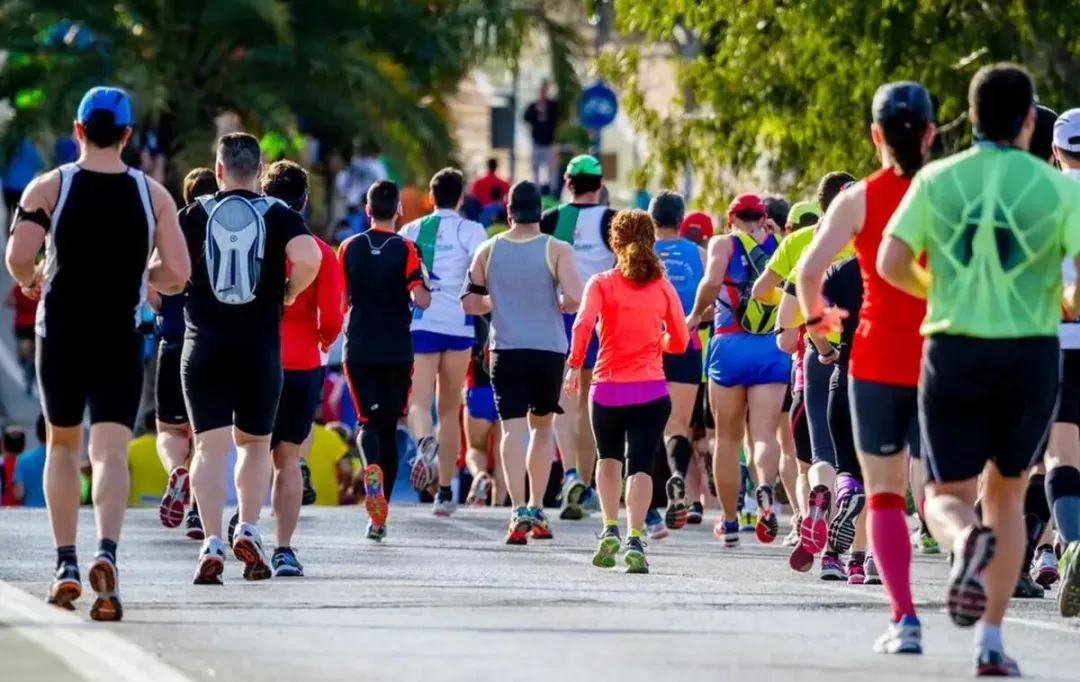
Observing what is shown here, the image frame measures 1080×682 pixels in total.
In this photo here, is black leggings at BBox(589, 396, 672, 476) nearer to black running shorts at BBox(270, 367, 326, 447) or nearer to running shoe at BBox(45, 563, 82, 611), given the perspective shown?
black running shorts at BBox(270, 367, 326, 447)

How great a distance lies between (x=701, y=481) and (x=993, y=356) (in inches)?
449

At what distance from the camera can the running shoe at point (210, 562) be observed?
13.0m

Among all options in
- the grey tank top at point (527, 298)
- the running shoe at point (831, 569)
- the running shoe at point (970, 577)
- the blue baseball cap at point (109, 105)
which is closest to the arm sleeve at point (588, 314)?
the grey tank top at point (527, 298)

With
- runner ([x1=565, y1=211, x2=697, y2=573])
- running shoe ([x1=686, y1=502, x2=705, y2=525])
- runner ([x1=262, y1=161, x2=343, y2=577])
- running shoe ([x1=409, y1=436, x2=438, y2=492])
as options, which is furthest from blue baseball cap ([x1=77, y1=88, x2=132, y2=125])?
running shoe ([x1=686, y1=502, x2=705, y2=525])

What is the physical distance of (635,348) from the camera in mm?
14773

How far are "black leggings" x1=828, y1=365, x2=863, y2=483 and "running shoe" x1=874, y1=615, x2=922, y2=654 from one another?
10.3ft

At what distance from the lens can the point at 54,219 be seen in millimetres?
11516

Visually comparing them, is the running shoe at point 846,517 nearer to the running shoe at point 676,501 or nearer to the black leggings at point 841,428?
the black leggings at point 841,428

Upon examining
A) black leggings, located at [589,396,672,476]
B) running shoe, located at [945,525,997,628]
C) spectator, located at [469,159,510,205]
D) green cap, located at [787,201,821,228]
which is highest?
spectator, located at [469,159,510,205]

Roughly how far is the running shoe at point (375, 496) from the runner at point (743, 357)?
182 centimetres

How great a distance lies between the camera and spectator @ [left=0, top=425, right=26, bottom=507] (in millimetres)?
21797

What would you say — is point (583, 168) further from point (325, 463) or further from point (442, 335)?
point (325, 463)

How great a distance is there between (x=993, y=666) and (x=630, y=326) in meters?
5.50

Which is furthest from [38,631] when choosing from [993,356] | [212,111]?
[212,111]
